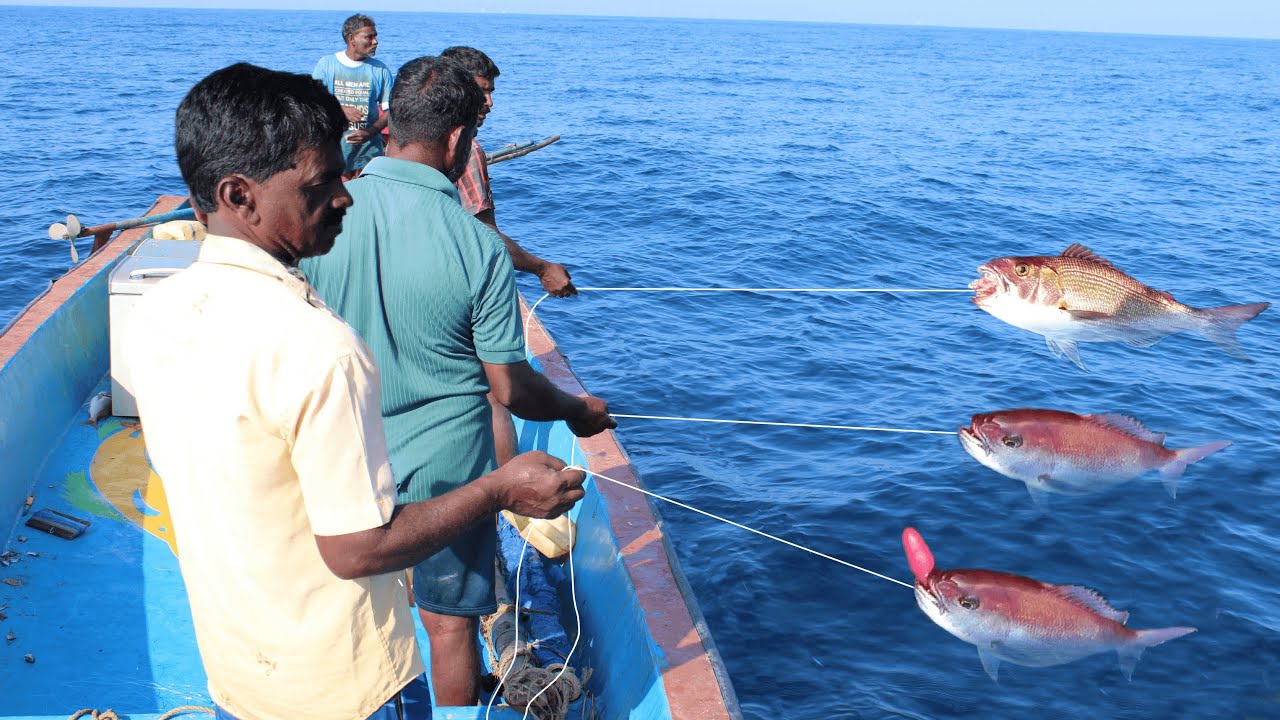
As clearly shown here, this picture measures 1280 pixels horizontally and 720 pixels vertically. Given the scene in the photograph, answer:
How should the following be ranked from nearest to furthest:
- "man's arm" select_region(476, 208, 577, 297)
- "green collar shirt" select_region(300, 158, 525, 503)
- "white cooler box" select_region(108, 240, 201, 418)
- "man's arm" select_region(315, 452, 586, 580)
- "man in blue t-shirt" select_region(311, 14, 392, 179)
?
"man's arm" select_region(315, 452, 586, 580), "green collar shirt" select_region(300, 158, 525, 503), "man's arm" select_region(476, 208, 577, 297), "white cooler box" select_region(108, 240, 201, 418), "man in blue t-shirt" select_region(311, 14, 392, 179)

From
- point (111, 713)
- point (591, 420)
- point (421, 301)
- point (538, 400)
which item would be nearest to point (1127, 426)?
point (591, 420)

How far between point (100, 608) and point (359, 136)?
14.3ft

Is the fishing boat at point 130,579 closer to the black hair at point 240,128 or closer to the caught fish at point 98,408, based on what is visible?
the caught fish at point 98,408

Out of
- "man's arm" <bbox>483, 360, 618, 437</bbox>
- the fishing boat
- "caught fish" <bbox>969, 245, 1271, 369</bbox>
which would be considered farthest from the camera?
"caught fish" <bbox>969, 245, 1271, 369</bbox>

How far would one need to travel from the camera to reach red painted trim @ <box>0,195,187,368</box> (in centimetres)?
517

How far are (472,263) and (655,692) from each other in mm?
1589

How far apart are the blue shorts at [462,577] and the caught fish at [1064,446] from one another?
7.84 feet

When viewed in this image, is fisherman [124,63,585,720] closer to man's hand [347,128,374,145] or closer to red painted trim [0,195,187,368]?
red painted trim [0,195,187,368]

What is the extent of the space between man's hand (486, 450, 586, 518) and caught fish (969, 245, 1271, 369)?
98.9 inches

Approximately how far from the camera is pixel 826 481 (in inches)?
305

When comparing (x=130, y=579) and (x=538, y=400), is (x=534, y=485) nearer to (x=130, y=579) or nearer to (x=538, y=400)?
(x=538, y=400)

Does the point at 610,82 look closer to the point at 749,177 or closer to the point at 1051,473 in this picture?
the point at 749,177

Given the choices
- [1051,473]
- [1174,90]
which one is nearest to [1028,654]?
[1051,473]

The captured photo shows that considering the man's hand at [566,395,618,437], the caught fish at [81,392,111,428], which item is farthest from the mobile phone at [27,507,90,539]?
the man's hand at [566,395,618,437]
